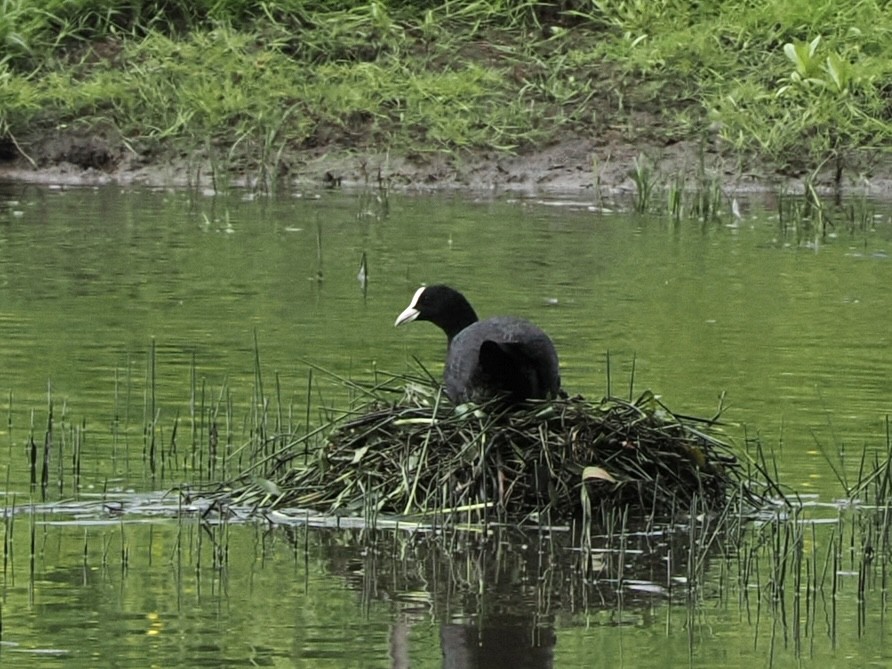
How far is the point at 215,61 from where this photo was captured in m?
20.9

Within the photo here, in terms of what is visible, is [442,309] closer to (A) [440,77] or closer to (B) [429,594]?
(B) [429,594]

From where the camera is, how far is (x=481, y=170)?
19812 millimetres

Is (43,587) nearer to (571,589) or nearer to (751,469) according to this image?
(571,589)

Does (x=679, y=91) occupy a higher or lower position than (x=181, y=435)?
higher

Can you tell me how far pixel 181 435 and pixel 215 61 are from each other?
1150 cm

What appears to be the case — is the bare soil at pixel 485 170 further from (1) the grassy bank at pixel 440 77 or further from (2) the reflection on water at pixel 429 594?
(2) the reflection on water at pixel 429 594

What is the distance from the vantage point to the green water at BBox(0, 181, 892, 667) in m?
6.96

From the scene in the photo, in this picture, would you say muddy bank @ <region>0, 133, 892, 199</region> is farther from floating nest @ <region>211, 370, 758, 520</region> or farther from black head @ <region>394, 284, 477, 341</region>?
floating nest @ <region>211, 370, 758, 520</region>

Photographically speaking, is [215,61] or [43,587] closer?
[43,587]

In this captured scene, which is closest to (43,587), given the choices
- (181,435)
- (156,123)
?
(181,435)

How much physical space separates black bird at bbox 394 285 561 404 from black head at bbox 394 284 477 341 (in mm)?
735

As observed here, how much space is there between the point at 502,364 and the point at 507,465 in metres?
0.36

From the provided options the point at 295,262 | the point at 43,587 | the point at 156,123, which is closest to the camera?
the point at 43,587

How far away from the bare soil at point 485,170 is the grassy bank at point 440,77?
76 millimetres
